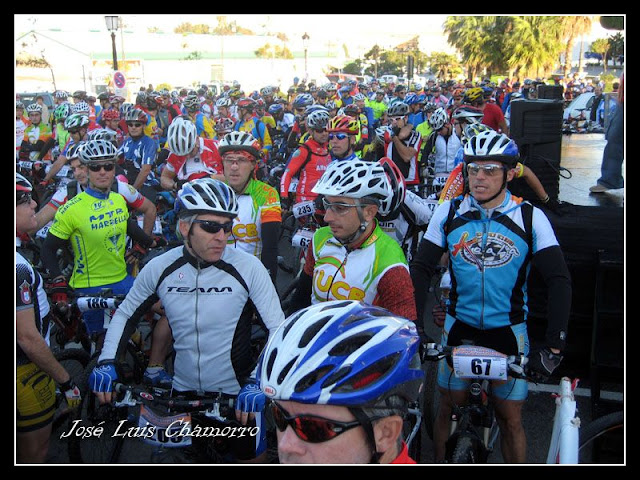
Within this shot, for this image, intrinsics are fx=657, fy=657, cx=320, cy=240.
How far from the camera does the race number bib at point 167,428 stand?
3672 millimetres

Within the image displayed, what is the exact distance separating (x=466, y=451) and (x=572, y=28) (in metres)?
55.5

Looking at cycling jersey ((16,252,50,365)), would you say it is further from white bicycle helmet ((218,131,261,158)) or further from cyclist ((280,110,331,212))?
cyclist ((280,110,331,212))

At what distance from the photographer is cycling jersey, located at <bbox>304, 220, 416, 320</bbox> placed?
12.8 feet

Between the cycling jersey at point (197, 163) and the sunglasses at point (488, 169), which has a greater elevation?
the cycling jersey at point (197, 163)

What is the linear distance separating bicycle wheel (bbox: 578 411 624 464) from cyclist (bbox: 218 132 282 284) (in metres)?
2.78

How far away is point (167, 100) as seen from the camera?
23.6 meters

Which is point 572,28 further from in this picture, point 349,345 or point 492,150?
point 349,345

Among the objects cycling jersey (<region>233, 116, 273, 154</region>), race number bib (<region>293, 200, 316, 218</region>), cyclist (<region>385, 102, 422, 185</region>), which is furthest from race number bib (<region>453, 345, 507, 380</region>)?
cycling jersey (<region>233, 116, 273, 154</region>)

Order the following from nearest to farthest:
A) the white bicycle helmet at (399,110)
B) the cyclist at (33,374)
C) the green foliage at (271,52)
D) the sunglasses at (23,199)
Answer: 1. the cyclist at (33,374)
2. the sunglasses at (23,199)
3. the white bicycle helmet at (399,110)
4. the green foliage at (271,52)

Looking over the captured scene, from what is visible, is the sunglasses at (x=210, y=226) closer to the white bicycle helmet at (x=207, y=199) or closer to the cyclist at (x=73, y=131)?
the white bicycle helmet at (x=207, y=199)

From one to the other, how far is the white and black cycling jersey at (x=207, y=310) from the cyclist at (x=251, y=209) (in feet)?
5.54

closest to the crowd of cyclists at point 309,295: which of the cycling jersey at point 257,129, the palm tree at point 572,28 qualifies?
the cycling jersey at point 257,129

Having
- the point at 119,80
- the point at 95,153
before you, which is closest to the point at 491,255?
the point at 95,153
